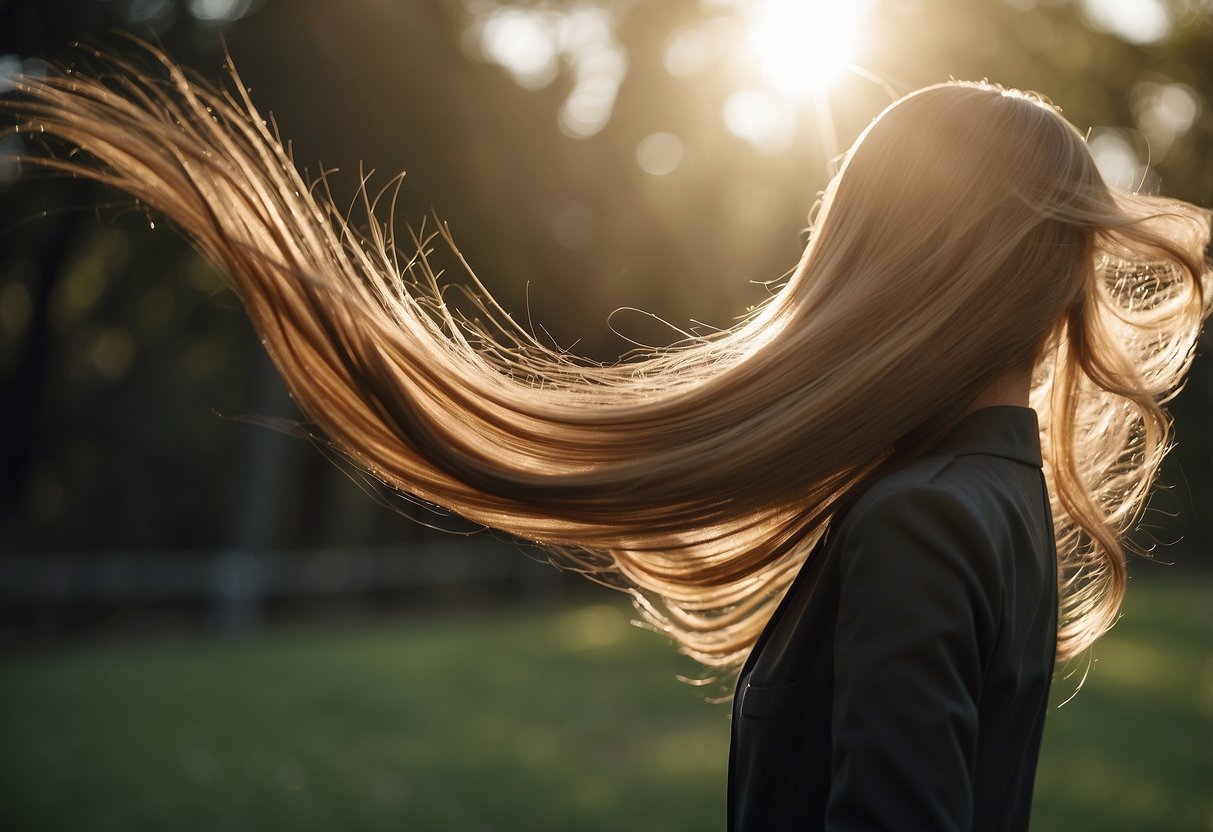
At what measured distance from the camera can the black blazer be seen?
1.23 metres

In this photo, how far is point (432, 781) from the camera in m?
6.43

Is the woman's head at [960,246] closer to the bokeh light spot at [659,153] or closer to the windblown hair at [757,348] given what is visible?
the windblown hair at [757,348]

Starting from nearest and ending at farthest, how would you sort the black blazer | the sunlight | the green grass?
the black blazer → the sunlight → the green grass

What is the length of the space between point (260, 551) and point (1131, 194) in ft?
43.1

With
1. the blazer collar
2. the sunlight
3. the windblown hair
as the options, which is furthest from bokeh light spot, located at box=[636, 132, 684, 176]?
the blazer collar

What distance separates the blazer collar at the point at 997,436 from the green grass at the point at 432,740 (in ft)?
14.9

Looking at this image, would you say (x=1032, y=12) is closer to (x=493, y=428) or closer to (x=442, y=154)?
(x=442, y=154)

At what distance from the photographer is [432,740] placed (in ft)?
24.2

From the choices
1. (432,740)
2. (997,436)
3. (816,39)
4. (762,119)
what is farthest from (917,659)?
(762,119)

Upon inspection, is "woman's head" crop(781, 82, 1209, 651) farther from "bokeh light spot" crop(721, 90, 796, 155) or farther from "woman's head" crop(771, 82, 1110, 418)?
"bokeh light spot" crop(721, 90, 796, 155)

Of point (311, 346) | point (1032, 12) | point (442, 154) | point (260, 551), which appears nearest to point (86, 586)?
point (260, 551)

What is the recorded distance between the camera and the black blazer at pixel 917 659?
1.23 metres

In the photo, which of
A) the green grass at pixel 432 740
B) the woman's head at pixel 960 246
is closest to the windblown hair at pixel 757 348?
the woman's head at pixel 960 246

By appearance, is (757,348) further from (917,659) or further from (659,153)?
(659,153)
